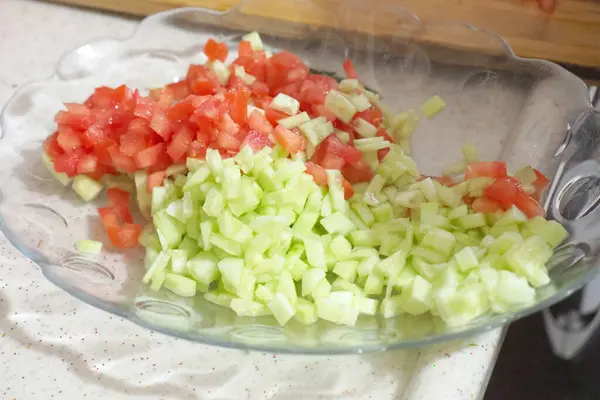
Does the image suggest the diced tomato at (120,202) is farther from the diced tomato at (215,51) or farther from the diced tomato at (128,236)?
the diced tomato at (215,51)

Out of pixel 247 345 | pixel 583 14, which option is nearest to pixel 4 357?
pixel 247 345

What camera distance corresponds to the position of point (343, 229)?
0.85m

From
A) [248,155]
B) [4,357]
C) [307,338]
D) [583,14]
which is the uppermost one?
[583,14]

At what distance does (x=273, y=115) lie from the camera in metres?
0.96

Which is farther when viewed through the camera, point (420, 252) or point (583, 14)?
point (583, 14)

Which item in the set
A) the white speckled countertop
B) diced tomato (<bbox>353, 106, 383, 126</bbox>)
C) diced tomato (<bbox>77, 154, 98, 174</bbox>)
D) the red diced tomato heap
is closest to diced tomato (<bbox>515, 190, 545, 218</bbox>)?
the red diced tomato heap

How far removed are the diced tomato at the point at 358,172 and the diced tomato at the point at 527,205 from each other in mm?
220

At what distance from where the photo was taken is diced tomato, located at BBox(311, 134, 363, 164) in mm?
929

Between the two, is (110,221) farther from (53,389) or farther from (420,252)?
(420,252)

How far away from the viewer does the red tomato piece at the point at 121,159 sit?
0.94 m

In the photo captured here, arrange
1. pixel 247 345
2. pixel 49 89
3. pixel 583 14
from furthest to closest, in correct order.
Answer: pixel 583 14 < pixel 49 89 < pixel 247 345

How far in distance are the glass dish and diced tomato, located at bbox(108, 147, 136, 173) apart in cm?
9

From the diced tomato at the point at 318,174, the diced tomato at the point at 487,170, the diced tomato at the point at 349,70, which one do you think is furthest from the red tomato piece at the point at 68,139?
the diced tomato at the point at 487,170

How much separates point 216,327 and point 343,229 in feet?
0.73
